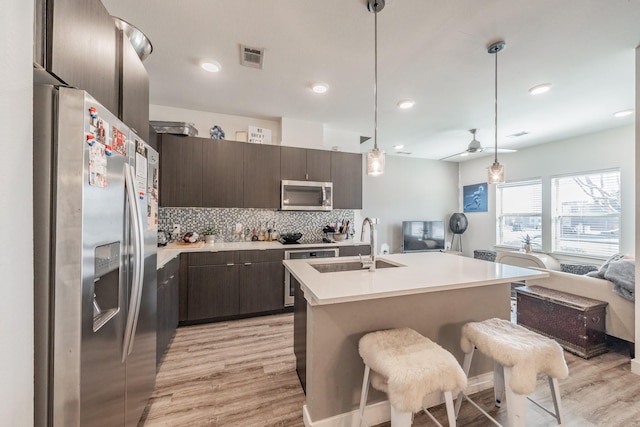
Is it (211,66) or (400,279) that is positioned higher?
(211,66)

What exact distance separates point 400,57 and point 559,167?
14.1 ft

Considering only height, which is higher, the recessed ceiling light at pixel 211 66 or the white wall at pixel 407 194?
the recessed ceiling light at pixel 211 66

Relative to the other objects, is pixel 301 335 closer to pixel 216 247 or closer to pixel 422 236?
pixel 216 247

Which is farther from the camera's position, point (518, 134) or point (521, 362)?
point (518, 134)

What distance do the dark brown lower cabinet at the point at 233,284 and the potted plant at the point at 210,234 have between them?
462 millimetres

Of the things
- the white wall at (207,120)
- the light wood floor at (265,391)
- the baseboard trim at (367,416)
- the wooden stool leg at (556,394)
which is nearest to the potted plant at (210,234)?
the light wood floor at (265,391)

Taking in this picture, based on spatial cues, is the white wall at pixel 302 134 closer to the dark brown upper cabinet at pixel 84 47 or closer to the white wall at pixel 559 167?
the dark brown upper cabinet at pixel 84 47

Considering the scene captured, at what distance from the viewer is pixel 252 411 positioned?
64.2 inches

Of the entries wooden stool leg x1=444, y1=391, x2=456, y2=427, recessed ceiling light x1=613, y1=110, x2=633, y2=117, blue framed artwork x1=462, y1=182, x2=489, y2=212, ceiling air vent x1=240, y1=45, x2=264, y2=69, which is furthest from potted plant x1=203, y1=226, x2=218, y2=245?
blue framed artwork x1=462, y1=182, x2=489, y2=212

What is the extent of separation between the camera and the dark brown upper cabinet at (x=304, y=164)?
11.6ft

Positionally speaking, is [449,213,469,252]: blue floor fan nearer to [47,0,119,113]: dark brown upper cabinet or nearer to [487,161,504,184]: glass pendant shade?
[487,161,504,184]: glass pendant shade

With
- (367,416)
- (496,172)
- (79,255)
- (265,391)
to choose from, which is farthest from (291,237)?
(79,255)

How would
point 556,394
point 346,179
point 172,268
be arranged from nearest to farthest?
point 556,394 < point 172,268 < point 346,179

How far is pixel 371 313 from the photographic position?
60.2 inches
